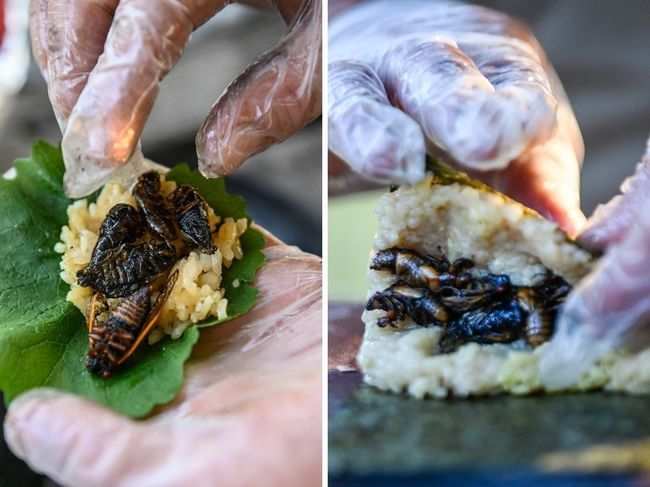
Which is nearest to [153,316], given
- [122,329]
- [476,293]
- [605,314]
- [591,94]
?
[122,329]

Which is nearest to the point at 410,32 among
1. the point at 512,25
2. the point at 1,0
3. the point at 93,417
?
the point at 512,25

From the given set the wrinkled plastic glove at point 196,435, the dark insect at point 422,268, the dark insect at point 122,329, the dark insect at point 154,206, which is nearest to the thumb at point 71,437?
the wrinkled plastic glove at point 196,435

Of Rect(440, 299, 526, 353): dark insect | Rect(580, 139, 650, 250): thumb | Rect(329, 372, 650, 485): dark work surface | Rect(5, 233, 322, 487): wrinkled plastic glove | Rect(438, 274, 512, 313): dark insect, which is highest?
Rect(580, 139, 650, 250): thumb

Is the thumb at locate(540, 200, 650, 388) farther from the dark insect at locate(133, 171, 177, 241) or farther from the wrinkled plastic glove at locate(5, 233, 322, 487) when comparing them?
the dark insect at locate(133, 171, 177, 241)

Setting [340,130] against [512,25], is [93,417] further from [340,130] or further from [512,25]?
[512,25]

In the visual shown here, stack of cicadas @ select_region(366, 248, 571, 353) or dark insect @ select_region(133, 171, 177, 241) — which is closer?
stack of cicadas @ select_region(366, 248, 571, 353)

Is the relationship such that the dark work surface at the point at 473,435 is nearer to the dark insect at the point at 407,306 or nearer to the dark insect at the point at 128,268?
the dark insect at the point at 407,306

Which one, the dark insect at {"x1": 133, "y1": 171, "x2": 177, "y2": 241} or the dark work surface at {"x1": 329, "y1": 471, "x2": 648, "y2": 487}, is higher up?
the dark insect at {"x1": 133, "y1": 171, "x2": 177, "y2": 241}

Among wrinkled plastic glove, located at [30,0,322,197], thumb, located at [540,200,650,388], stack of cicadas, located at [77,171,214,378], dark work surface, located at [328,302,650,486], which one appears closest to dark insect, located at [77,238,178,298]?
stack of cicadas, located at [77,171,214,378]

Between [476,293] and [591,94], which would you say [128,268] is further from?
[591,94]
